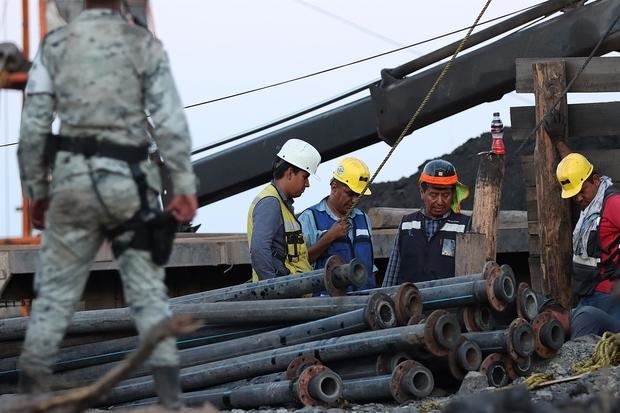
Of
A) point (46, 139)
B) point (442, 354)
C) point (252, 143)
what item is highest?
point (252, 143)

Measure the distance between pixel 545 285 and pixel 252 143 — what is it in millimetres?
5046

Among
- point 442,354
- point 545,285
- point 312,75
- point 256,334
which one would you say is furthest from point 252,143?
point 442,354

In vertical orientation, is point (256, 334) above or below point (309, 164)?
below

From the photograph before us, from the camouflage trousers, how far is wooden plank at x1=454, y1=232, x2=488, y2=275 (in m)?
4.50

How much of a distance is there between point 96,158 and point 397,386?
3422 millimetres

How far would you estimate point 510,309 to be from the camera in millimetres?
9906

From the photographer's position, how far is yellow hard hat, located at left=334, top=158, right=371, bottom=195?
34.2ft

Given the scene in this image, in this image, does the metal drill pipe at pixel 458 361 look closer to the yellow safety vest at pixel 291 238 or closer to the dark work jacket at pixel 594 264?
the yellow safety vest at pixel 291 238

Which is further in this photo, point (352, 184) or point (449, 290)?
point (352, 184)

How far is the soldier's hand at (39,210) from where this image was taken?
20.8 feet

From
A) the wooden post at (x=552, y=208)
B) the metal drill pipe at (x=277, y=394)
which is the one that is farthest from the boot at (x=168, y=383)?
the wooden post at (x=552, y=208)

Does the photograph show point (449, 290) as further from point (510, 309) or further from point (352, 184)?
point (352, 184)

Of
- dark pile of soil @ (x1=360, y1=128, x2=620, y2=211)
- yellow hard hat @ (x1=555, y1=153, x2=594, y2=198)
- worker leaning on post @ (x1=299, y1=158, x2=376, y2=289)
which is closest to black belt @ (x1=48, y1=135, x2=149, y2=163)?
worker leaning on post @ (x1=299, y1=158, x2=376, y2=289)

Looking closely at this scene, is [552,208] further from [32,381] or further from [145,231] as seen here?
[32,381]
